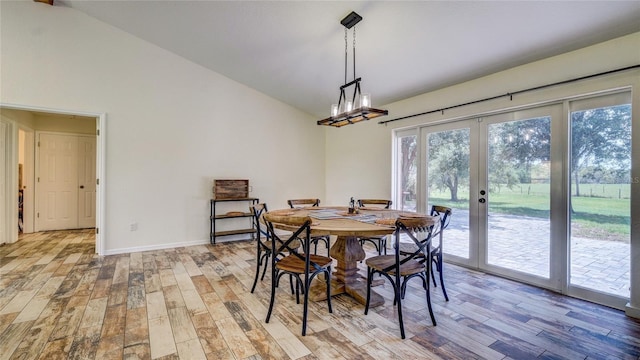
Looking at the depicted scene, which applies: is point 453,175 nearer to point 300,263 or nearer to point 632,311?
point 632,311

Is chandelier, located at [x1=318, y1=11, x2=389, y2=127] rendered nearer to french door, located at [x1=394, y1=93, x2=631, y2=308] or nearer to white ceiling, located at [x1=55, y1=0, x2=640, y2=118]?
white ceiling, located at [x1=55, y1=0, x2=640, y2=118]

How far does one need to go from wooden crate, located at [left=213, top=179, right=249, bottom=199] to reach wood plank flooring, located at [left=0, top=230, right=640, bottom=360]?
5.45 feet

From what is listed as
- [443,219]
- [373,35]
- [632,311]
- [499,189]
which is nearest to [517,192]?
[499,189]

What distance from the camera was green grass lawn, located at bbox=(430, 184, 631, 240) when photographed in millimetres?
2459

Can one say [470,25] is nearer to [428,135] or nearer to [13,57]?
[428,135]

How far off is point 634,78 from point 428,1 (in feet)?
5.80

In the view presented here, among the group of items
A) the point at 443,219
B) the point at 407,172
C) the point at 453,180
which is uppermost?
the point at 407,172

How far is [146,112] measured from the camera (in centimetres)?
431

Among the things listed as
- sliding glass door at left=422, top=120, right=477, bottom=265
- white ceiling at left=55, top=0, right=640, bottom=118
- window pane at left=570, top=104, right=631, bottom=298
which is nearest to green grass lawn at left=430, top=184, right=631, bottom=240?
window pane at left=570, top=104, right=631, bottom=298

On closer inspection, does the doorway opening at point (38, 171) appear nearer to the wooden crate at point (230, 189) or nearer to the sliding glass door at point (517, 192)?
the wooden crate at point (230, 189)

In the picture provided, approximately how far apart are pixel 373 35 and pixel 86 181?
20.9 ft

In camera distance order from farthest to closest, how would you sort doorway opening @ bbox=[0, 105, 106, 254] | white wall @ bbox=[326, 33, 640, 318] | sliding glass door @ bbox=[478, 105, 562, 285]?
doorway opening @ bbox=[0, 105, 106, 254]
sliding glass door @ bbox=[478, 105, 562, 285]
white wall @ bbox=[326, 33, 640, 318]

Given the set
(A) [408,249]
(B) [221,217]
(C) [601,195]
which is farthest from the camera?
(B) [221,217]

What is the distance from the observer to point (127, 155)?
4188 millimetres
